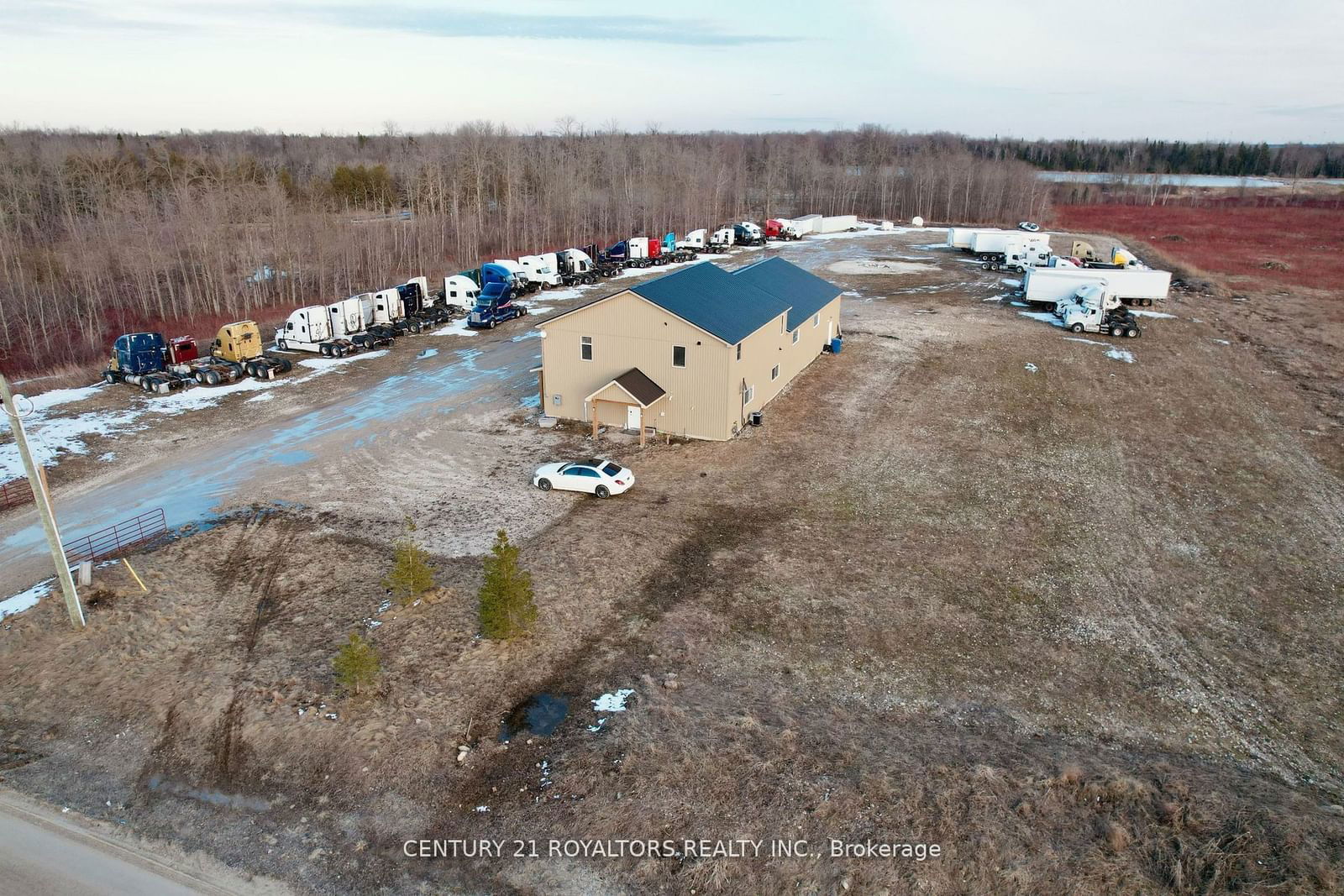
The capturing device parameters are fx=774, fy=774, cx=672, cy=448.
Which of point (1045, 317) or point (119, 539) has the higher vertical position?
point (1045, 317)

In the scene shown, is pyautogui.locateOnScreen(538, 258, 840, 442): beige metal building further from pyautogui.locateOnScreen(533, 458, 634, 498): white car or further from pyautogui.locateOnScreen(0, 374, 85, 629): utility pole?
pyautogui.locateOnScreen(0, 374, 85, 629): utility pole

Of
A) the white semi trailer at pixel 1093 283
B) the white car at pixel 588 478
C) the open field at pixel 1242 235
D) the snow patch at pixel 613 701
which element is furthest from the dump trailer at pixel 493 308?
the open field at pixel 1242 235

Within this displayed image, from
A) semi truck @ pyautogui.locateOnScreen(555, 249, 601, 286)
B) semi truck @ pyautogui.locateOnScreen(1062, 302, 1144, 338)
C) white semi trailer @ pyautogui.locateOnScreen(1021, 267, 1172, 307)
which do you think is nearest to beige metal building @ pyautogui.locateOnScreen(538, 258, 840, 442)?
semi truck @ pyautogui.locateOnScreen(1062, 302, 1144, 338)

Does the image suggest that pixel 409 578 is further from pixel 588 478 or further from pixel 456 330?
pixel 456 330

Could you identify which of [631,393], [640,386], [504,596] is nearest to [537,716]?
[504,596]

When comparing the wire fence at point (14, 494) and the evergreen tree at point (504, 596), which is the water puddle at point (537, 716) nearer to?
the evergreen tree at point (504, 596)

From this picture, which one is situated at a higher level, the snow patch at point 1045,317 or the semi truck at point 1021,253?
the semi truck at point 1021,253

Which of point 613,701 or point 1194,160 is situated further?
point 1194,160

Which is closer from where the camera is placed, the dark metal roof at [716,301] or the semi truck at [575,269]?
the dark metal roof at [716,301]
